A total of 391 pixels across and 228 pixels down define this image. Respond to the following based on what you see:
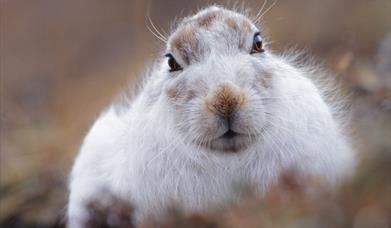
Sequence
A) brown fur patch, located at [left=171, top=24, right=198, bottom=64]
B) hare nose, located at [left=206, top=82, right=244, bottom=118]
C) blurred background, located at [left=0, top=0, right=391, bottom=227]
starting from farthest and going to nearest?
blurred background, located at [left=0, top=0, right=391, bottom=227] → brown fur patch, located at [left=171, top=24, right=198, bottom=64] → hare nose, located at [left=206, top=82, right=244, bottom=118]

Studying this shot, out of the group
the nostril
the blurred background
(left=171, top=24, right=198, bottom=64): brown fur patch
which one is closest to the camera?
the nostril

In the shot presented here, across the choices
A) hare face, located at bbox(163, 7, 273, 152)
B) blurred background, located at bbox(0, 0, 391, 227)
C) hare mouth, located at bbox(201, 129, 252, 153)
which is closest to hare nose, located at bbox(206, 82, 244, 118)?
Answer: hare face, located at bbox(163, 7, 273, 152)

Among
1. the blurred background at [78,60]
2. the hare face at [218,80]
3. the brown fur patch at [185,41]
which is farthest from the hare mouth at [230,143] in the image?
the blurred background at [78,60]

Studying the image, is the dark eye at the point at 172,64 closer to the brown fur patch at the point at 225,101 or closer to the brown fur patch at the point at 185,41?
the brown fur patch at the point at 185,41

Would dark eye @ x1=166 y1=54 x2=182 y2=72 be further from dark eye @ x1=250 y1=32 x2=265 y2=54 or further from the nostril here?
the nostril

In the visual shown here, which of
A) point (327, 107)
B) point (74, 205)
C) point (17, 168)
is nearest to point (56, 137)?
point (17, 168)

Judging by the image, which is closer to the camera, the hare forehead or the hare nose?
the hare nose

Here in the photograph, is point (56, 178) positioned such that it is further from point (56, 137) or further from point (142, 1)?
point (142, 1)

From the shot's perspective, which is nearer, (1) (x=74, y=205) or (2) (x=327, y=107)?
(2) (x=327, y=107)

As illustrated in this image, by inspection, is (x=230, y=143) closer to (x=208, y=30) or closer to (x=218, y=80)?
(x=218, y=80)
